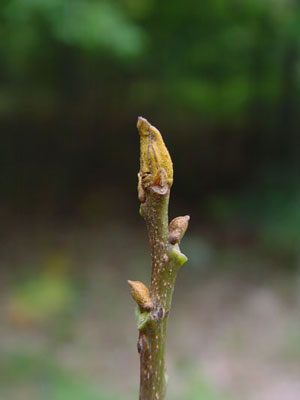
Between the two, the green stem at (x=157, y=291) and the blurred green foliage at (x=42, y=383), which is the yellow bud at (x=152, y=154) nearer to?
the green stem at (x=157, y=291)

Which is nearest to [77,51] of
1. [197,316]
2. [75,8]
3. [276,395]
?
[75,8]

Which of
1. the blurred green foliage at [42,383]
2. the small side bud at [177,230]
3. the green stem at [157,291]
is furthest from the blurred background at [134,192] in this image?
the small side bud at [177,230]

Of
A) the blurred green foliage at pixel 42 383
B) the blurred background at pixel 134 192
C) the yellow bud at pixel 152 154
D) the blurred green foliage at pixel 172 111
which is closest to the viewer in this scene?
the yellow bud at pixel 152 154

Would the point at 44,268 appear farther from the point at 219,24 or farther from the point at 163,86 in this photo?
the point at 219,24

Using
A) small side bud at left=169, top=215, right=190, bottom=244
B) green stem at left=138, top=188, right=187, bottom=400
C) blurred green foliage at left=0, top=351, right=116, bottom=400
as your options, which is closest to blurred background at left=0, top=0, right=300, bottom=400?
blurred green foliage at left=0, top=351, right=116, bottom=400

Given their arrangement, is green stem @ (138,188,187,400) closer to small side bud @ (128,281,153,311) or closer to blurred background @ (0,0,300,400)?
small side bud @ (128,281,153,311)
